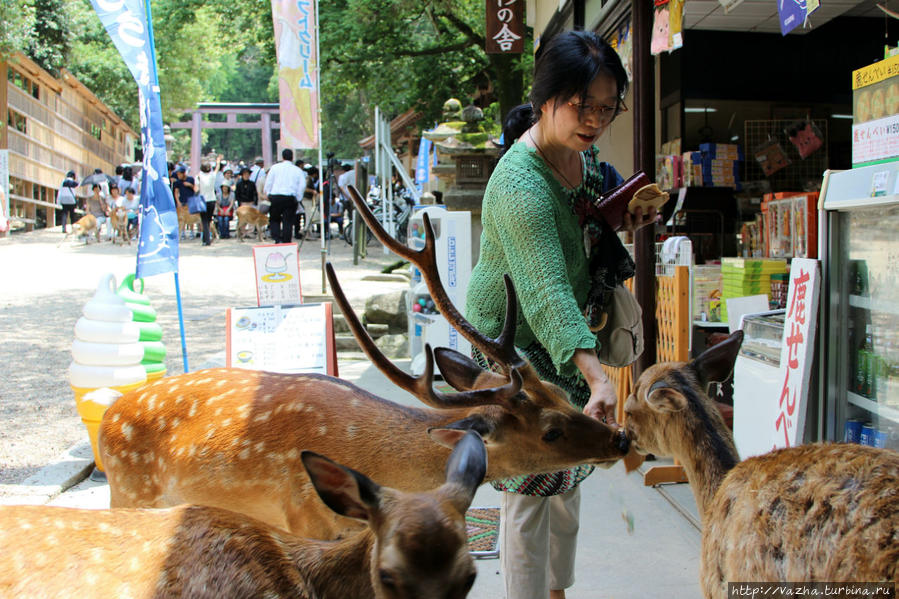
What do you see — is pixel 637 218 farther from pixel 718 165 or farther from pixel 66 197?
pixel 66 197

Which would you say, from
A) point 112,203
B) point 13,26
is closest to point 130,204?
point 112,203

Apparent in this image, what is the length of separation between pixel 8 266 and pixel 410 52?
9489mm

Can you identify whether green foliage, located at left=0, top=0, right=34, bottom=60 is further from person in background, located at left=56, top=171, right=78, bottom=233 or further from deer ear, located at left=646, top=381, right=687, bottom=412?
deer ear, located at left=646, top=381, right=687, bottom=412

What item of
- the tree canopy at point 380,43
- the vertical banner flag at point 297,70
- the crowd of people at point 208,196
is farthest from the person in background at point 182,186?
the vertical banner flag at point 297,70

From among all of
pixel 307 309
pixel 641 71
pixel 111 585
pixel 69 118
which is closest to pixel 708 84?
pixel 641 71

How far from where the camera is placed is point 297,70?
9.52 metres

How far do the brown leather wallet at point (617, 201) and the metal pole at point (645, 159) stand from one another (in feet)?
6.52

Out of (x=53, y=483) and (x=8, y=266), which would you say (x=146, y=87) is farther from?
(x=8, y=266)

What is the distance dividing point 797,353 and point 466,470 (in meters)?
2.09

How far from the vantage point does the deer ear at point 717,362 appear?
2646 mm

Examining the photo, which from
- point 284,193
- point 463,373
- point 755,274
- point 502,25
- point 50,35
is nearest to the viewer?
point 463,373

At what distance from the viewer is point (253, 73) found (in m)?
77.8

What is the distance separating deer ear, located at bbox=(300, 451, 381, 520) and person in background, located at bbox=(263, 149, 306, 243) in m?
12.4

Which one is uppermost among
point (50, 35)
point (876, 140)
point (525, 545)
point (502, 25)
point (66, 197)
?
point (50, 35)
